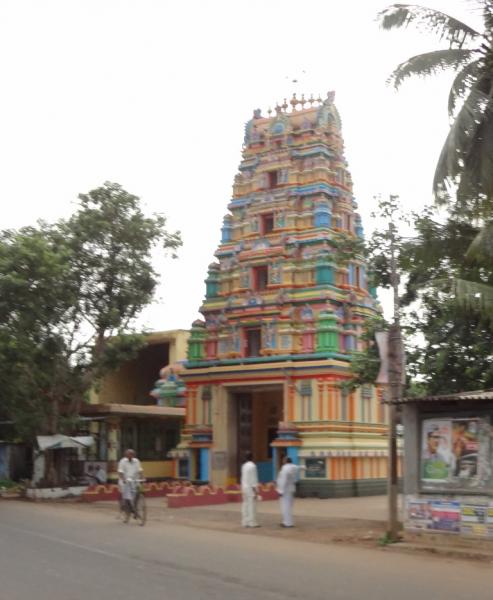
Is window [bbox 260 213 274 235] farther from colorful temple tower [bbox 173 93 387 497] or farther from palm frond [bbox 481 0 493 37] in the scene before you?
palm frond [bbox 481 0 493 37]

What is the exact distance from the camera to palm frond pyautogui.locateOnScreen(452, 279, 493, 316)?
1296 centimetres

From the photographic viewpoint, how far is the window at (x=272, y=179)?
103 ft

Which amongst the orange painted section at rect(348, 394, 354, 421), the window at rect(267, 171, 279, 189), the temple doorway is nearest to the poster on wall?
the orange painted section at rect(348, 394, 354, 421)

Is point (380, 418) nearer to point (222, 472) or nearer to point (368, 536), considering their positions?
point (222, 472)

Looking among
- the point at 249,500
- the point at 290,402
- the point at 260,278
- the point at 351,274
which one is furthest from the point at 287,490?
the point at 260,278

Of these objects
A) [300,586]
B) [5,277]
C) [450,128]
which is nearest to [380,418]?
[5,277]

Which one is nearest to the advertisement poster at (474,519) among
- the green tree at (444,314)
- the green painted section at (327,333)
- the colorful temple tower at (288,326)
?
the green tree at (444,314)

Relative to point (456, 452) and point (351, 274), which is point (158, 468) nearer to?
point (351, 274)

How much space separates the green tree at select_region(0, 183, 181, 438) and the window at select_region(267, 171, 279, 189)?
5049mm

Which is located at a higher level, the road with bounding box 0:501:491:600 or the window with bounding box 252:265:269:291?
the window with bounding box 252:265:269:291

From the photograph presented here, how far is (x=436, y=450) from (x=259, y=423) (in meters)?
18.8

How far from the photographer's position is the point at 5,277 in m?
24.7

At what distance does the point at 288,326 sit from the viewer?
95.6 ft

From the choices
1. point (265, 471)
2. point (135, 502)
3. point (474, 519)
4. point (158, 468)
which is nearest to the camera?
point (474, 519)
